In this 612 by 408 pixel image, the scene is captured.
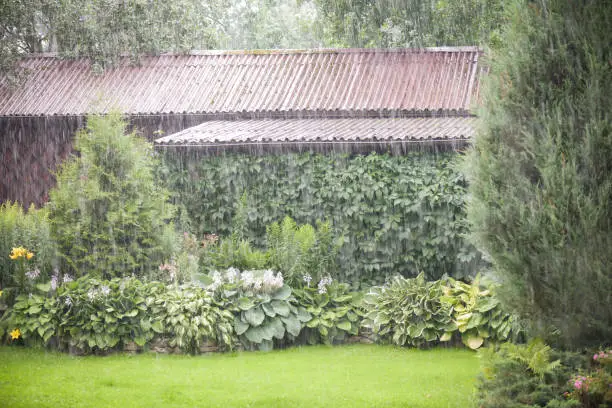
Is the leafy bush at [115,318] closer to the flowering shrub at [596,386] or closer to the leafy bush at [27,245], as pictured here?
the leafy bush at [27,245]

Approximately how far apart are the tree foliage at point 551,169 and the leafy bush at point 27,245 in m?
6.95

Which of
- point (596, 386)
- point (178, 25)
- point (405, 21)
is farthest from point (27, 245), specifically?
point (405, 21)

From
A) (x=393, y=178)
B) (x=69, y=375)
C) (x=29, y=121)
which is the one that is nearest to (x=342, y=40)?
(x=29, y=121)

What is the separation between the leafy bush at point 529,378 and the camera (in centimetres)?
558

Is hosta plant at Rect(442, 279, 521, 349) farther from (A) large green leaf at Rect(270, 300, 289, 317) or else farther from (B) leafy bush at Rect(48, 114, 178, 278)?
(B) leafy bush at Rect(48, 114, 178, 278)

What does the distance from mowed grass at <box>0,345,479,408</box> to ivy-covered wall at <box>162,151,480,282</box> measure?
248 centimetres

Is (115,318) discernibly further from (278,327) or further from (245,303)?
(278,327)

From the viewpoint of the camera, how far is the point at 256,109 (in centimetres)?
1630

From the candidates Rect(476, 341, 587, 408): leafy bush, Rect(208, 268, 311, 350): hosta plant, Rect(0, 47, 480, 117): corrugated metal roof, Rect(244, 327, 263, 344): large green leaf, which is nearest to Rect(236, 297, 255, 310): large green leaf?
Rect(208, 268, 311, 350): hosta plant

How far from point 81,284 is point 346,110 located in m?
8.50

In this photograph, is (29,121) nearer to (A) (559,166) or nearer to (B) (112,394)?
(B) (112,394)

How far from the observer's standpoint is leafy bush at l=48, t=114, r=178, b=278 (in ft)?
33.3

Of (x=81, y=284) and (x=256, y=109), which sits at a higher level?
(x=256, y=109)

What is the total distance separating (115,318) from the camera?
30.4 feet
